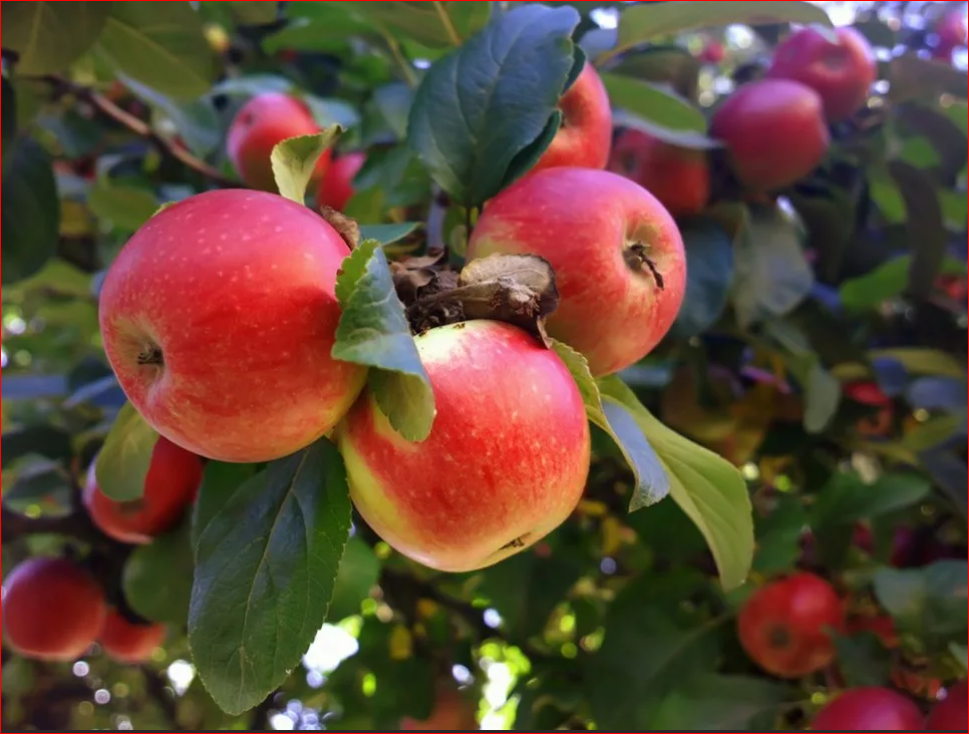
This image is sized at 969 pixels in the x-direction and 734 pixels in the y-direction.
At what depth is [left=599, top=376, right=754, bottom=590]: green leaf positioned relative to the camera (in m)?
0.58

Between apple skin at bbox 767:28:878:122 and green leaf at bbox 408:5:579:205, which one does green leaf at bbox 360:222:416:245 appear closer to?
green leaf at bbox 408:5:579:205

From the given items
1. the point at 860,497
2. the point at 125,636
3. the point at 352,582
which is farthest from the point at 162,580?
the point at 860,497

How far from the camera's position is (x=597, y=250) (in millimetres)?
532

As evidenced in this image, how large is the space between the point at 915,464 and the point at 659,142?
60 cm

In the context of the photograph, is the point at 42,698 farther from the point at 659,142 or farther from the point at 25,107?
the point at 659,142

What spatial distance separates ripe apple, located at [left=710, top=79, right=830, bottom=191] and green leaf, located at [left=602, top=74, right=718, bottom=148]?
13 centimetres

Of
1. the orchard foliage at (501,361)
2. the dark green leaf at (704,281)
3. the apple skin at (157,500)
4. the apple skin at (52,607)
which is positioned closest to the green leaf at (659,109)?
Result: the orchard foliage at (501,361)

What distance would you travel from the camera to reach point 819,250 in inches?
46.7

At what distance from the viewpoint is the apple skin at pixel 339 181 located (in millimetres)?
1084

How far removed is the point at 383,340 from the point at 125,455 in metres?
0.37

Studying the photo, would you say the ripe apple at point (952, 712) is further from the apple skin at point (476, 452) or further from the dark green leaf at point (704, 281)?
the apple skin at point (476, 452)

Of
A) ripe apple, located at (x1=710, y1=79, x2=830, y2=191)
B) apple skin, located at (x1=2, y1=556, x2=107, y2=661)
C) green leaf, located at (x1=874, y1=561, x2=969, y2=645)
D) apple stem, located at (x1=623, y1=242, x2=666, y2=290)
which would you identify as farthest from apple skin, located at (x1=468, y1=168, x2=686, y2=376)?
apple skin, located at (x1=2, y1=556, x2=107, y2=661)

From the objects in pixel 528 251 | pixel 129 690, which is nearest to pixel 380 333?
pixel 528 251

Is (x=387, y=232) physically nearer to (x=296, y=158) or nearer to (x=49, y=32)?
(x=296, y=158)
